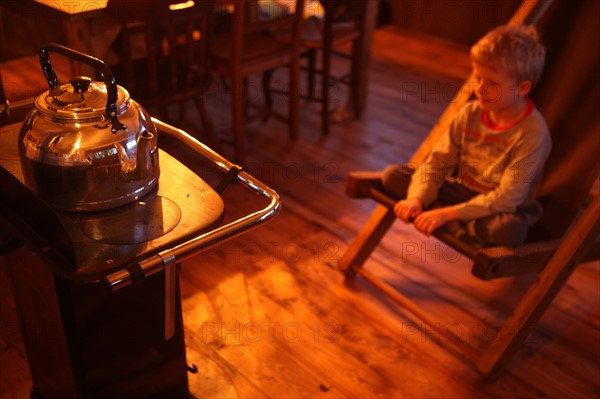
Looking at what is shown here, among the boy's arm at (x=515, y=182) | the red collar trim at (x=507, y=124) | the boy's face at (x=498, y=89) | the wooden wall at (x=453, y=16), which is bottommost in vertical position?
the wooden wall at (x=453, y=16)

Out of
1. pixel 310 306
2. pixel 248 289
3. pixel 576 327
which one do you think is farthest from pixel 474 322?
pixel 248 289

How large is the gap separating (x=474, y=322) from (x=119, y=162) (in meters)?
1.29

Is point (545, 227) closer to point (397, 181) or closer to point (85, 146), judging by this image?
point (397, 181)

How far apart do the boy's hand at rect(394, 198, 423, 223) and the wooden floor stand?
351 millimetres

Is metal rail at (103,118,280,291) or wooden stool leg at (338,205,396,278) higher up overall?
metal rail at (103,118,280,291)

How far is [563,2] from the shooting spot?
1.83 metres

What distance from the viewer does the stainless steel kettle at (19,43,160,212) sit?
915 mm

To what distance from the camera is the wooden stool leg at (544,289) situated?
4.99 ft

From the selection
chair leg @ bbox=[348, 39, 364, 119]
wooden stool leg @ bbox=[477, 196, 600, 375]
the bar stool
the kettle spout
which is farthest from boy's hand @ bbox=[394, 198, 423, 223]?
chair leg @ bbox=[348, 39, 364, 119]

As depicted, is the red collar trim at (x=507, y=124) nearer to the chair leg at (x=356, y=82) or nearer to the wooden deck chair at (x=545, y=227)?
the wooden deck chair at (x=545, y=227)

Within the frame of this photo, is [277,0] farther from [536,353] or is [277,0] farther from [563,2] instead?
[536,353]

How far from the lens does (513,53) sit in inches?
61.8

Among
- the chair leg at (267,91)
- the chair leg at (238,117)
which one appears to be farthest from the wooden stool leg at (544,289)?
the chair leg at (267,91)

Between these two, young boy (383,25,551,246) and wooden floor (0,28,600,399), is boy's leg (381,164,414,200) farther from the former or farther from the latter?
wooden floor (0,28,600,399)
